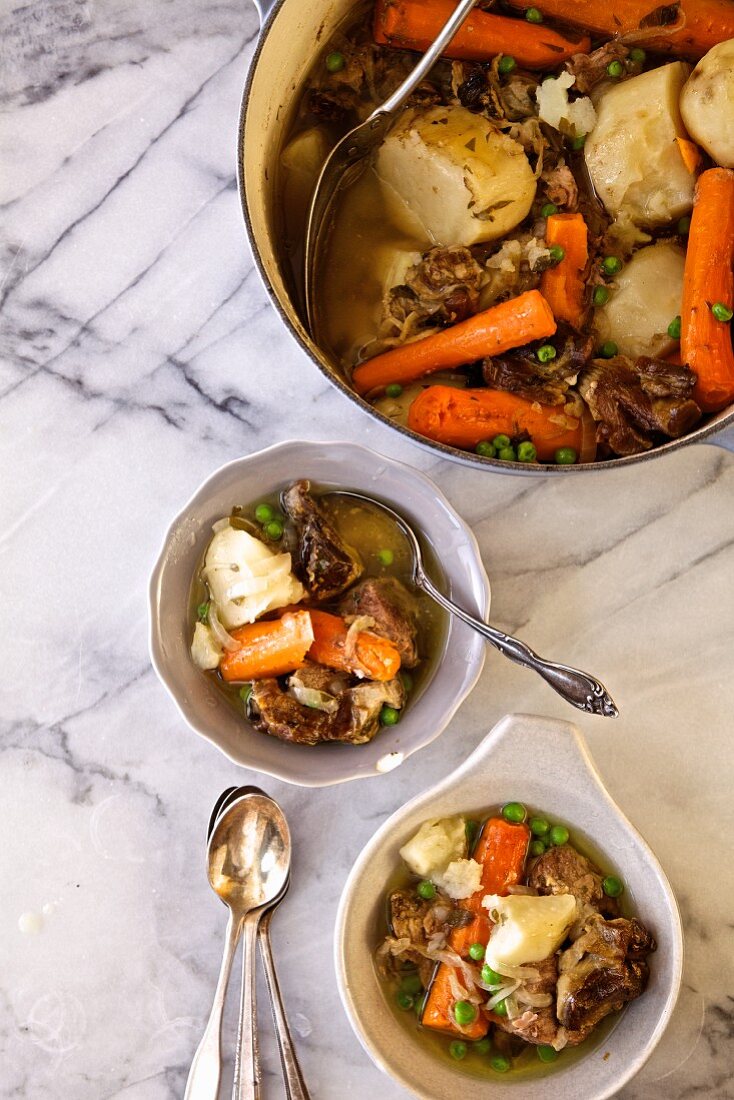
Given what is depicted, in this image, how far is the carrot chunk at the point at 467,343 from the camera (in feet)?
6.05

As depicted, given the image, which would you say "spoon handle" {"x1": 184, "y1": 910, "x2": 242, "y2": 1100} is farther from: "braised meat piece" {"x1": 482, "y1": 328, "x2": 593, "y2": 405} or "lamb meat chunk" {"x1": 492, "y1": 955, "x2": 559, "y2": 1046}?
"braised meat piece" {"x1": 482, "y1": 328, "x2": 593, "y2": 405}

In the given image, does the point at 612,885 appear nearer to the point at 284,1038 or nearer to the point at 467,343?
the point at 284,1038

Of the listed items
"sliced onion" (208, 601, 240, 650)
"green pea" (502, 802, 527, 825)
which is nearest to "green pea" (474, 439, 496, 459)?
"sliced onion" (208, 601, 240, 650)

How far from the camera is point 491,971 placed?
1951mm

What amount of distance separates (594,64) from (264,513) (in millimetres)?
1197

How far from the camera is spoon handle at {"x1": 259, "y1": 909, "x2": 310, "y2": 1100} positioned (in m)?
1.97

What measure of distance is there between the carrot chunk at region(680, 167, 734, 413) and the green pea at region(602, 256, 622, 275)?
14cm

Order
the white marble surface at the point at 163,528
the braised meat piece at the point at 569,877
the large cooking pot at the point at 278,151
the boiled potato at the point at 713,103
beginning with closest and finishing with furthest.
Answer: the large cooking pot at the point at 278,151, the boiled potato at the point at 713,103, the braised meat piece at the point at 569,877, the white marble surface at the point at 163,528

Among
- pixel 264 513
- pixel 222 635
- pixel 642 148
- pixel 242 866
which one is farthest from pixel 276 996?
pixel 642 148

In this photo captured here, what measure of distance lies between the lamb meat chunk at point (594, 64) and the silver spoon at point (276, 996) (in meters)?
1.73

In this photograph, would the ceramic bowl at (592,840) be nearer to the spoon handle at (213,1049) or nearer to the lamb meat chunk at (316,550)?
the spoon handle at (213,1049)

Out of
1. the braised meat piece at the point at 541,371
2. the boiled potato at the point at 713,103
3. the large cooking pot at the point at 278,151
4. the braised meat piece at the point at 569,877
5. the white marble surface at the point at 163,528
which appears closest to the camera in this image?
the large cooking pot at the point at 278,151

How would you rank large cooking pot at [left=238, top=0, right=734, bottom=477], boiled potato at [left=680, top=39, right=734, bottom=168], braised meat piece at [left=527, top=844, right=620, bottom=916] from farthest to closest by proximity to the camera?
braised meat piece at [left=527, top=844, right=620, bottom=916]
boiled potato at [left=680, top=39, right=734, bottom=168]
large cooking pot at [left=238, top=0, right=734, bottom=477]

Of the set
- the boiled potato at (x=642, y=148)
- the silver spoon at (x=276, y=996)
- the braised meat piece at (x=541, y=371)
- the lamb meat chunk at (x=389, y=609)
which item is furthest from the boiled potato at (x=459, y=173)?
the silver spoon at (x=276, y=996)
